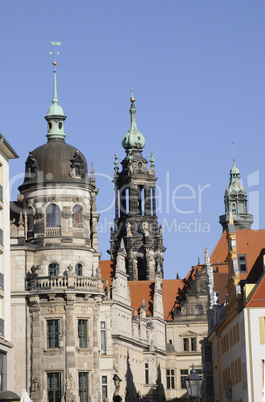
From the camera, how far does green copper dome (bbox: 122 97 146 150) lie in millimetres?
133750

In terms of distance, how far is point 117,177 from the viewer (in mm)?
132000

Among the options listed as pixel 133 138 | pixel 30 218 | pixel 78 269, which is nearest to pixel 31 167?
pixel 30 218

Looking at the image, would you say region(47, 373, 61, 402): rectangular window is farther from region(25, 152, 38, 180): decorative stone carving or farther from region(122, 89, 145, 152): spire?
region(122, 89, 145, 152): spire

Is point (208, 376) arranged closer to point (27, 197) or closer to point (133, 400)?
point (133, 400)

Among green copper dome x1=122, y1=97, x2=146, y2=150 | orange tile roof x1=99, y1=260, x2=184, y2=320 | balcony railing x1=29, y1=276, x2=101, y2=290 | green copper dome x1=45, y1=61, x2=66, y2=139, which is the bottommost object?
balcony railing x1=29, y1=276, x2=101, y2=290

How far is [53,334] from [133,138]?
65459 millimetres

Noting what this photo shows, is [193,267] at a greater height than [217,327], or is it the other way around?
[193,267]

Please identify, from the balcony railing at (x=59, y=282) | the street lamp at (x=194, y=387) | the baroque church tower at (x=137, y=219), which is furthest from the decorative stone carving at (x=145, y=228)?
the street lamp at (x=194, y=387)

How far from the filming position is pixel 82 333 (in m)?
71.6

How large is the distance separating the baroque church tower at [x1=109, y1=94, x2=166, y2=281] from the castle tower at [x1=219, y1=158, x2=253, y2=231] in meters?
22.0

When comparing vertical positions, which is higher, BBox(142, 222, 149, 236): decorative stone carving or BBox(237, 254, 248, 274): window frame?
BBox(142, 222, 149, 236): decorative stone carving

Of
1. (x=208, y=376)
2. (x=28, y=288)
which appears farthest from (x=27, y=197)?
(x=208, y=376)

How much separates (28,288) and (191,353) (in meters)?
53.8

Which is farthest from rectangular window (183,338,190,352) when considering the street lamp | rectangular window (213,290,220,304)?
the street lamp
